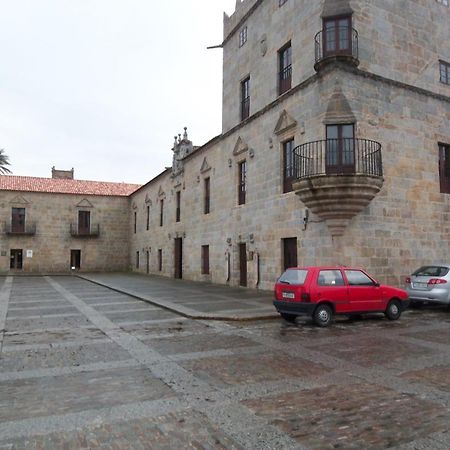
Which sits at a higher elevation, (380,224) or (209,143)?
(209,143)

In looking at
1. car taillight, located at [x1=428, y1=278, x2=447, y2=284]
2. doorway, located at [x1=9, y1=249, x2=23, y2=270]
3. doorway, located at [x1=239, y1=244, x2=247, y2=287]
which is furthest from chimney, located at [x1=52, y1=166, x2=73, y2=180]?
car taillight, located at [x1=428, y1=278, x2=447, y2=284]

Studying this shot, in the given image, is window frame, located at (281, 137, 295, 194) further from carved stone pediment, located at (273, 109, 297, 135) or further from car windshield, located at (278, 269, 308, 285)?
car windshield, located at (278, 269, 308, 285)

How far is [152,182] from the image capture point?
34438 mm

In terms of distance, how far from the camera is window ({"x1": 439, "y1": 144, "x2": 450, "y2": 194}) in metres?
16.3

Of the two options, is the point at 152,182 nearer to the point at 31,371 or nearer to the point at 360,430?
the point at 31,371

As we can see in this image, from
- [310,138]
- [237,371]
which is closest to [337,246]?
[310,138]

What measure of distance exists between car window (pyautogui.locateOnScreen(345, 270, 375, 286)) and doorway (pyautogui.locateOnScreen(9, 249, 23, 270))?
111ft

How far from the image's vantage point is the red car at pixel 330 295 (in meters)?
9.41

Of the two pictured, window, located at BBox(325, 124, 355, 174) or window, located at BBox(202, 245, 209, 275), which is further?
window, located at BBox(202, 245, 209, 275)

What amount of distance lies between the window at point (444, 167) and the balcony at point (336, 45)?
5.40 metres

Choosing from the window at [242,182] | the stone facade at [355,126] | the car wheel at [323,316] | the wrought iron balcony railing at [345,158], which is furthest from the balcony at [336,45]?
the car wheel at [323,316]

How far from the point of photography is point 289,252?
52.8 feet

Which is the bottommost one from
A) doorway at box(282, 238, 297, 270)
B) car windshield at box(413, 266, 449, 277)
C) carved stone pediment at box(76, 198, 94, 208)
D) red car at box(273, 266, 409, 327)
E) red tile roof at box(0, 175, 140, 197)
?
red car at box(273, 266, 409, 327)

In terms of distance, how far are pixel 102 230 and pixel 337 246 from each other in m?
30.8
